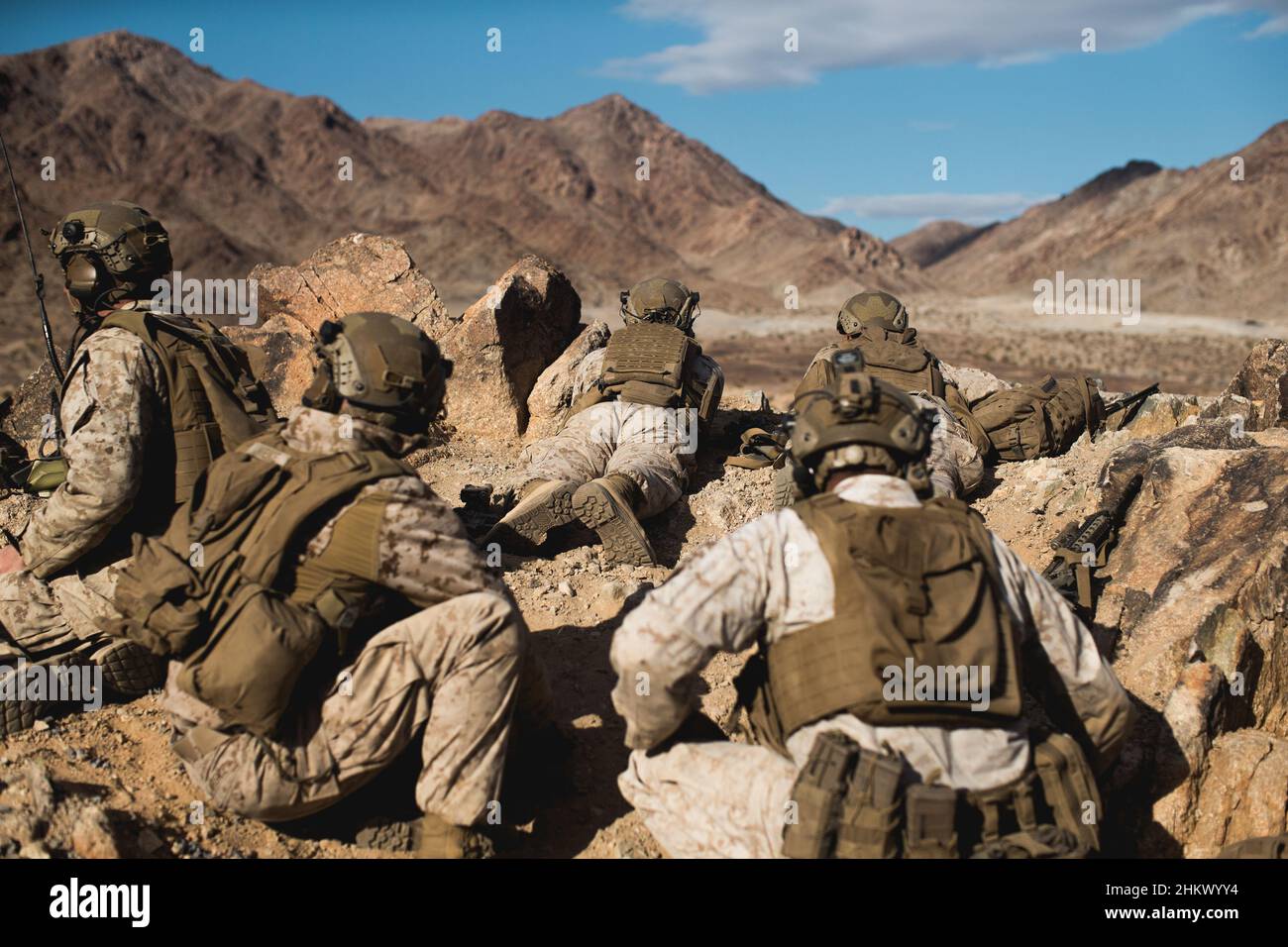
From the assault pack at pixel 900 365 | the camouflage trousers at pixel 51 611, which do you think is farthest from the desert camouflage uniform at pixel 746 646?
the assault pack at pixel 900 365

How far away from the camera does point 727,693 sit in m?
4.62

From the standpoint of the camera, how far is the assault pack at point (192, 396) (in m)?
4.14

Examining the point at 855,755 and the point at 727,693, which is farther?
the point at 727,693

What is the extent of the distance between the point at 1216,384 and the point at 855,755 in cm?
2393

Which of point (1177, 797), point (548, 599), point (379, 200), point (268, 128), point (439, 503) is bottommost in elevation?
point (1177, 797)

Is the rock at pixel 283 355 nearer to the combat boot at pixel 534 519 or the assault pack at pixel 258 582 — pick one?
the combat boot at pixel 534 519

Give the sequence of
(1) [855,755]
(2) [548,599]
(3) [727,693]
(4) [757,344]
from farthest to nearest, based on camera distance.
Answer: (4) [757,344] < (2) [548,599] < (3) [727,693] < (1) [855,755]

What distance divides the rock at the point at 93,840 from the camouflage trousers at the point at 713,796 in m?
1.54

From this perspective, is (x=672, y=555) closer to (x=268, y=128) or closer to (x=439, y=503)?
(x=439, y=503)

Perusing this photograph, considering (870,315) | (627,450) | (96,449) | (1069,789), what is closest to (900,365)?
(870,315)

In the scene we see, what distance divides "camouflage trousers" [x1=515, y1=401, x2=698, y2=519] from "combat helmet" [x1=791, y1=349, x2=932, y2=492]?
2.61m

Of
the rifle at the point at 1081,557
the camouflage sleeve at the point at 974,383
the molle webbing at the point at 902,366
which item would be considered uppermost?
the molle webbing at the point at 902,366

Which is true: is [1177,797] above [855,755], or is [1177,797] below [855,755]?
below
